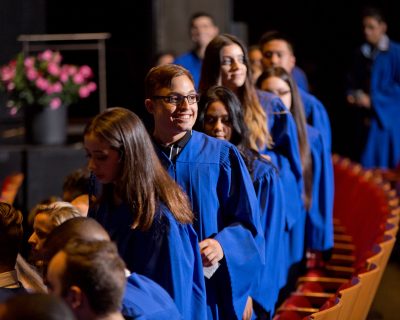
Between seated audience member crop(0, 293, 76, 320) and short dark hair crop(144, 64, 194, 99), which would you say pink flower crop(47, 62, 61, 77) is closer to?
short dark hair crop(144, 64, 194, 99)

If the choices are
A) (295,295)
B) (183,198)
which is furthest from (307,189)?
(183,198)

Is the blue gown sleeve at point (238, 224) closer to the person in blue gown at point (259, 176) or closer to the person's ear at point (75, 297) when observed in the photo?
the person in blue gown at point (259, 176)

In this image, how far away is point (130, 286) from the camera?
115 inches

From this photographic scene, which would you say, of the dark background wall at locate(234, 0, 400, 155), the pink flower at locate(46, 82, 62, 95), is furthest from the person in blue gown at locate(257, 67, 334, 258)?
the dark background wall at locate(234, 0, 400, 155)

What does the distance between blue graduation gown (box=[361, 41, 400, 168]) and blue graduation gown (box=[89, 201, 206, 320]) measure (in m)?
7.53

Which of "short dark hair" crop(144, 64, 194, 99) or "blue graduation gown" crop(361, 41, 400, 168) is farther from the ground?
"short dark hair" crop(144, 64, 194, 99)

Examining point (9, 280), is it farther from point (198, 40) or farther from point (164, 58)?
point (164, 58)

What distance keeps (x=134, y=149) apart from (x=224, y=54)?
5.99 ft

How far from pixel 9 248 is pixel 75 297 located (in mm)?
807

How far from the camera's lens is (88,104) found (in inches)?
491

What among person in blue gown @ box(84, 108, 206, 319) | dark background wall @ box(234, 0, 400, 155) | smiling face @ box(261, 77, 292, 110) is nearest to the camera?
person in blue gown @ box(84, 108, 206, 319)

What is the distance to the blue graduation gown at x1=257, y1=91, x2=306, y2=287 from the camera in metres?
5.46

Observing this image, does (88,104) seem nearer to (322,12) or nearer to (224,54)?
(322,12)

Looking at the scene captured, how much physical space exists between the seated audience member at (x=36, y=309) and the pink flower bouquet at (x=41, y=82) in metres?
6.37
